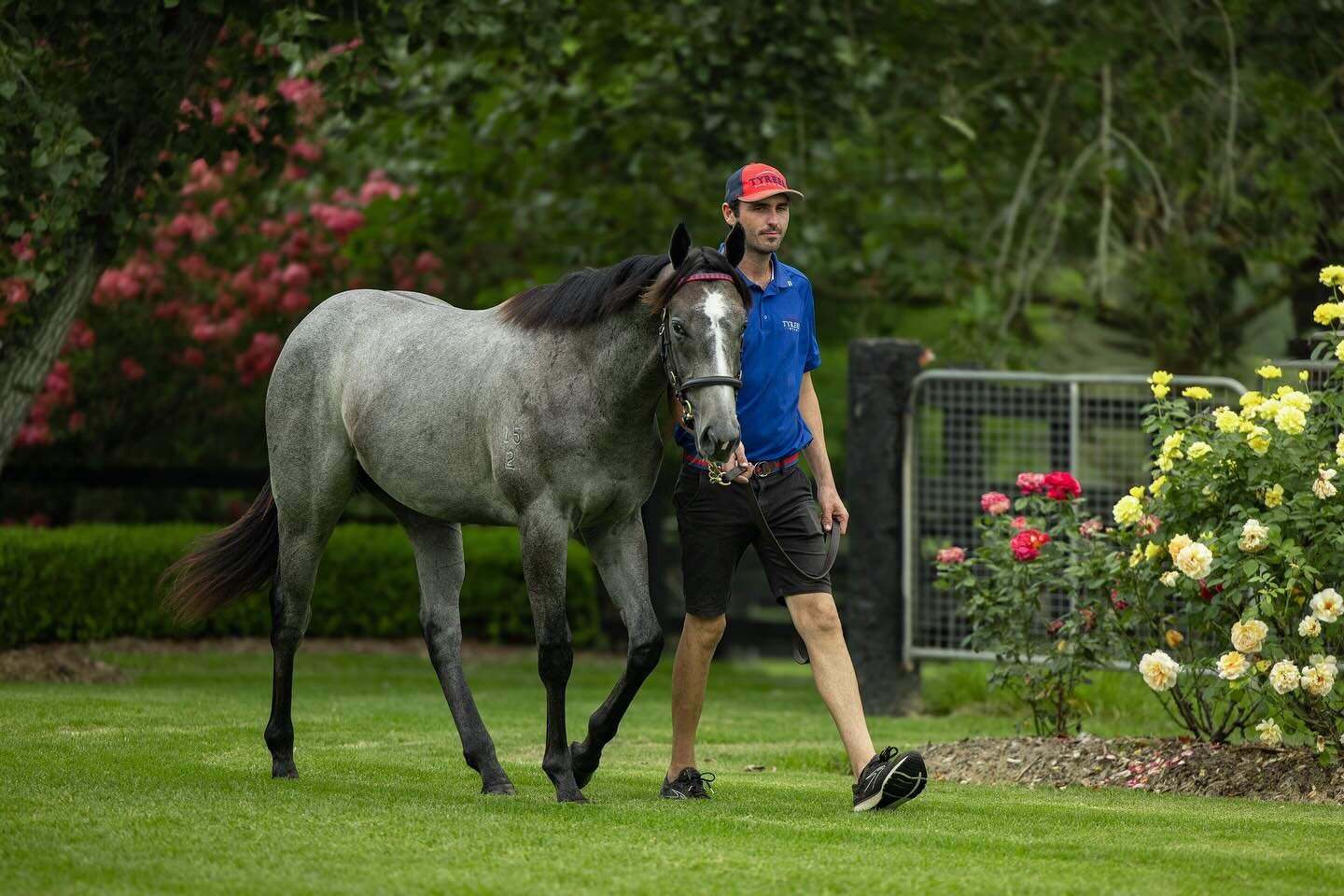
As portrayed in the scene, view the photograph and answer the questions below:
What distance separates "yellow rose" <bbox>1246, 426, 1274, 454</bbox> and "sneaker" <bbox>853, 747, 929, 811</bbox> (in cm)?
196

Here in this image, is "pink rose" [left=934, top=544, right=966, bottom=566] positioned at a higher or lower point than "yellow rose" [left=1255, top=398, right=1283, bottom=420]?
lower

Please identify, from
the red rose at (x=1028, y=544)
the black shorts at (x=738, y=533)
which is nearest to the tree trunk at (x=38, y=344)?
the black shorts at (x=738, y=533)

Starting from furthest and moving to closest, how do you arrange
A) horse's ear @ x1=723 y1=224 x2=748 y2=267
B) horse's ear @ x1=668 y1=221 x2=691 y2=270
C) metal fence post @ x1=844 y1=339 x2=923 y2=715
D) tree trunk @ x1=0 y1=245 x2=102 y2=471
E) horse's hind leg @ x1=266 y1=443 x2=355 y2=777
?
metal fence post @ x1=844 y1=339 x2=923 y2=715 < tree trunk @ x1=0 y1=245 x2=102 y2=471 < horse's hind leg @ x1=266 y1=443 x2=355 y2=777 < horse's ear @ x1=723 y1=224 x2=748 y2=267 < horse's ear @ x1=668 y1=221 x2=691 y2=270

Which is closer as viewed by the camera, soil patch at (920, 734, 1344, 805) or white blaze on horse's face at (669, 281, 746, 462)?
white blaze on horse's face at (669, 281, 746, 462)

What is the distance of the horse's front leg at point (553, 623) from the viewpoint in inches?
227

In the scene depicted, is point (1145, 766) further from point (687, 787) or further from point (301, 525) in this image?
point (301, 525)

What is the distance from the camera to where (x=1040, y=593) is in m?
8.21

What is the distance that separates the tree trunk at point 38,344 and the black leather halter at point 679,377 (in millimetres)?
4955

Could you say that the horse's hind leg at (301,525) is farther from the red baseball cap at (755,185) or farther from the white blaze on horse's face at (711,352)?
the red baseball cap at (755,185)

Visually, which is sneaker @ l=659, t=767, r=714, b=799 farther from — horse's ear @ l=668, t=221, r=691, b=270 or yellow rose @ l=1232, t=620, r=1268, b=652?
yellow rose @ l=1232, t=620, r=1268, b=652

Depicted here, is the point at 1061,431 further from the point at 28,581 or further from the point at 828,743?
the point at 28,581

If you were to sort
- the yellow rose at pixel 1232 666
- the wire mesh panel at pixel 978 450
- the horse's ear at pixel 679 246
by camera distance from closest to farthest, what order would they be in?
the horse's ear at pixel 679 246, the yellow rose at pixel 1232 666, the wire mesh panel at pixel 978 450

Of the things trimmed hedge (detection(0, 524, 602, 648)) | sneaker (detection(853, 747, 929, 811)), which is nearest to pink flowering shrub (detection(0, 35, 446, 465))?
trimmed hedge (detection(0, 524, 602, 648))

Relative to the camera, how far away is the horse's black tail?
6980 millimetres
